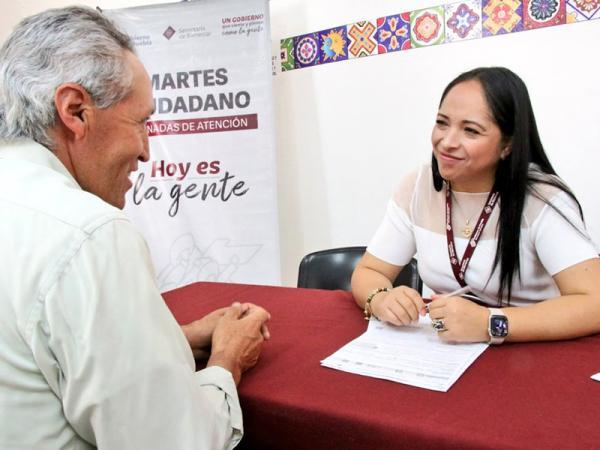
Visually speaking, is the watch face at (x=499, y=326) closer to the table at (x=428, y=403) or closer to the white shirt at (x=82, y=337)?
the table at (x=428, y=403)

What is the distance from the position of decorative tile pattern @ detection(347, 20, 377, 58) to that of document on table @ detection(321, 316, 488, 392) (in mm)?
2075

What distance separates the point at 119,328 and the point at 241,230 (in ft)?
8.04

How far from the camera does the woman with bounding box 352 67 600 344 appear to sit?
1315 mm

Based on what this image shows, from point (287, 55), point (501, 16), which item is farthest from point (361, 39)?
point (501, 16)

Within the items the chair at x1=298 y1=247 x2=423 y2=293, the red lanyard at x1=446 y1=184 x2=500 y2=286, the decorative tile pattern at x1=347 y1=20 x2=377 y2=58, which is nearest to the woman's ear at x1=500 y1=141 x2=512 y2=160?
the red lanyard at x1=446 y1=184 x2=500 y2=286

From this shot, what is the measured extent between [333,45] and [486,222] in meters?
1.88

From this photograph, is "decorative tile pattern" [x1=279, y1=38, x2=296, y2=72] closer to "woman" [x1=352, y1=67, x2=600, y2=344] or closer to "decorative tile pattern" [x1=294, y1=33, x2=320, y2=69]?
"decorative tile pattern" [x1=294, y1=33, x2=320, y2=69]

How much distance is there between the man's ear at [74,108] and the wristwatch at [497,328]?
89cm

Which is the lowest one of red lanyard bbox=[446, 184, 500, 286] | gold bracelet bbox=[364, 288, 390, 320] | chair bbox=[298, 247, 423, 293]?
chair bbox=[298, 247, 423, 293]

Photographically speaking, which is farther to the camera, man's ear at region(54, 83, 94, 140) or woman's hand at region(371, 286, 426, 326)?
woman's hand at region(371, 286, 426, 326)

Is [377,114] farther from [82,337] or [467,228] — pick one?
[82,337]

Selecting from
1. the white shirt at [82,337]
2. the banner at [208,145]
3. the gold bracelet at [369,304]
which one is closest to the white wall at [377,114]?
the banner at [208,145]

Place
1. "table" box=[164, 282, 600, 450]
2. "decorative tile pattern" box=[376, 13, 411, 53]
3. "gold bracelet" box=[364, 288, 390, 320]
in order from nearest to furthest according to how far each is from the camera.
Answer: "table" box=[164, 282, 600, 450], "gold bracelet" box=[364, 288, 390, 320], "decorative tile pattern" box=[376, 13, 411, 53]

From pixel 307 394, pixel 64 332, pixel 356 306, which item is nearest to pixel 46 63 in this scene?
pixel 64 332
